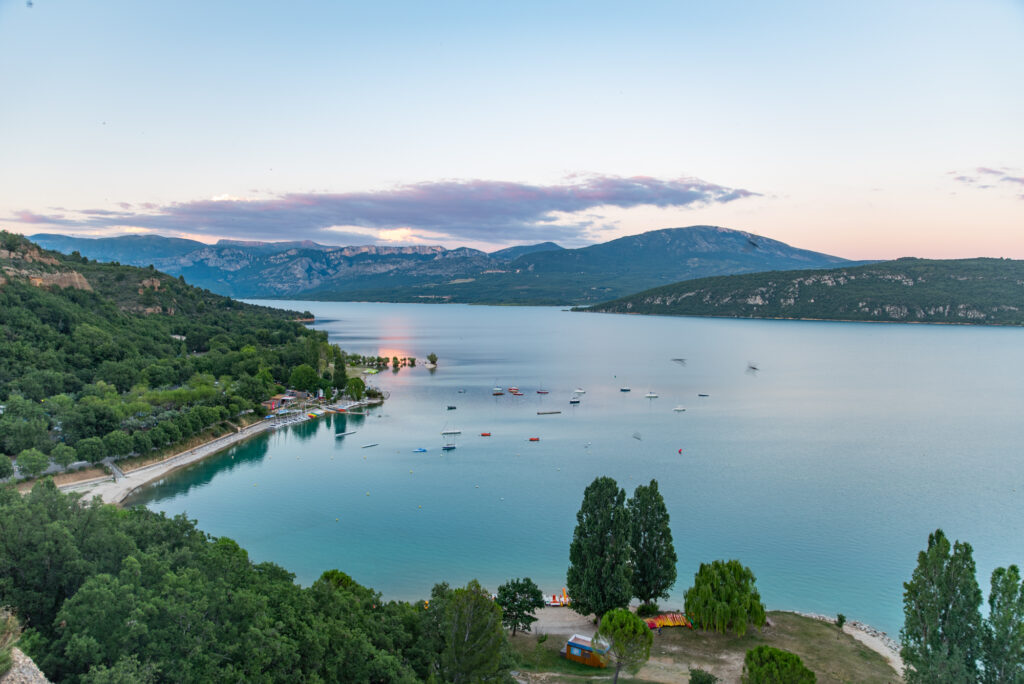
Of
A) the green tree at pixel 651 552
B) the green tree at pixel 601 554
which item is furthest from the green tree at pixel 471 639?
the green tree at pixel 651 552

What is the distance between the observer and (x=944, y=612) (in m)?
18.0

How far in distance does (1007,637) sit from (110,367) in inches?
2806

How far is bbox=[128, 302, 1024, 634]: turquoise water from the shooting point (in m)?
31.8

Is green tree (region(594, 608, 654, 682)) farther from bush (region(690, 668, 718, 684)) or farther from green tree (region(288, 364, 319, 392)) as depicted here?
green tree (region(288, 364, 319, 392))

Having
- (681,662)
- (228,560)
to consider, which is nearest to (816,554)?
(681,662)

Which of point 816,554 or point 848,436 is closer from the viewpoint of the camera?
point 816,554

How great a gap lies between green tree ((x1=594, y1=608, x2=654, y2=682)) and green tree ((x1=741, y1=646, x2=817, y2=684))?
121 inches

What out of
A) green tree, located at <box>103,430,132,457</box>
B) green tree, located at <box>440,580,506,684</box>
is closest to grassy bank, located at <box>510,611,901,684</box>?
green tree, located at <box>440,580,506,684</box>

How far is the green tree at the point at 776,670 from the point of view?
1636cm

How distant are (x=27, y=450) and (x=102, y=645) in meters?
32.6

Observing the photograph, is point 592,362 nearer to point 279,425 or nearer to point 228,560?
point 279,425

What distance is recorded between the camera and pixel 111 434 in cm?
4291

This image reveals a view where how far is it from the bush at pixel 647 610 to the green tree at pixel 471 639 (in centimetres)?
1000

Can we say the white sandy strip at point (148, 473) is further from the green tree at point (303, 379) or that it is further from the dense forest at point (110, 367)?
the green tree at point (303, 379)
